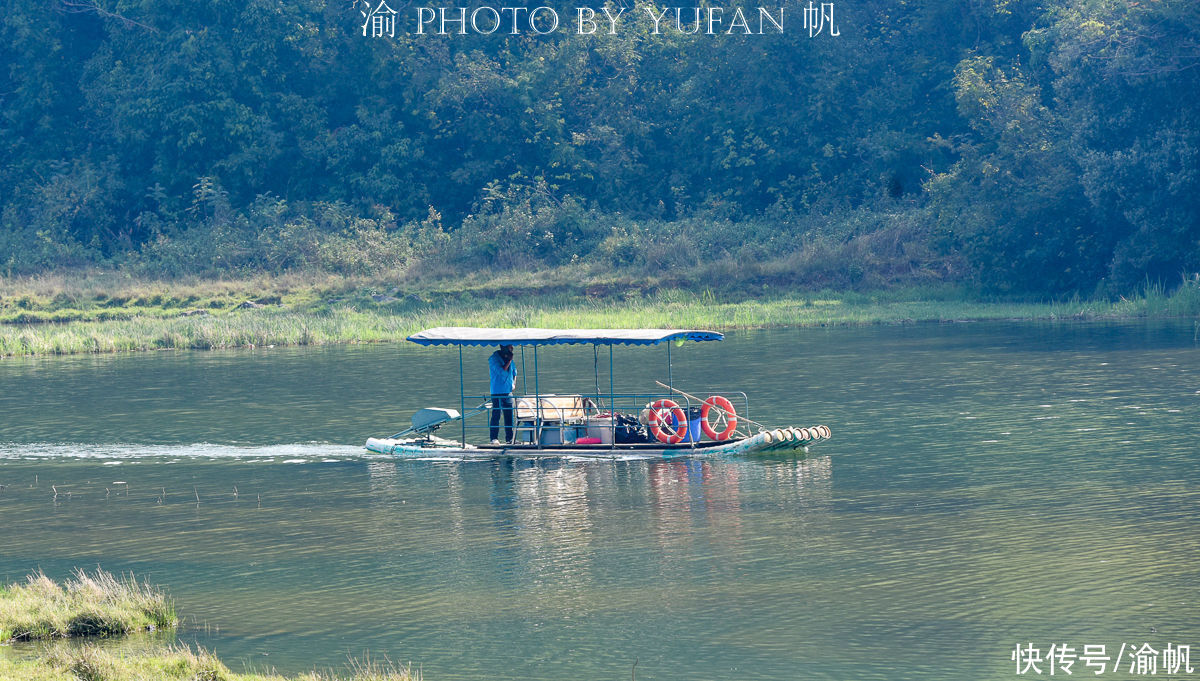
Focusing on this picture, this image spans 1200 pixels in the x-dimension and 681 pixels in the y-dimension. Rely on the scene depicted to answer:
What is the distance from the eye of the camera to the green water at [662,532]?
14203 mm

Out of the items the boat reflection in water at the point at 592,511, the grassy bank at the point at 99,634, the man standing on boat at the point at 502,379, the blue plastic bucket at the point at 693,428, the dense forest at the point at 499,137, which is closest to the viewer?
the grassy bank at the point at 99,634

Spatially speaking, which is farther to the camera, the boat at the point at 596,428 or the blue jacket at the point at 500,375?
the blue jacket at the point at 500,375

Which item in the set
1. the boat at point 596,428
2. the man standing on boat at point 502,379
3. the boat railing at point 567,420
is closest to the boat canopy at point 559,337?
the boat at point 596,428

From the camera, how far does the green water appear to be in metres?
14.2

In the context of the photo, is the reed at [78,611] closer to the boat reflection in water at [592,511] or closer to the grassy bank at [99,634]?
the grassy bank at [99,634]

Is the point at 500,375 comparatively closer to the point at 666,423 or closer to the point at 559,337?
the point at 559,337

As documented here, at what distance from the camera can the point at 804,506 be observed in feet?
67.9

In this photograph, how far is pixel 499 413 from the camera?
2692cm

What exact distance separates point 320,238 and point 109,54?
23.8 metres

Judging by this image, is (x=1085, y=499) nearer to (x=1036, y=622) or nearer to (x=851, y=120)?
(x=1036, y=622)

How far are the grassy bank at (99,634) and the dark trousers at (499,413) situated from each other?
1014cm

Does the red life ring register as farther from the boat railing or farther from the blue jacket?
the blue jacket

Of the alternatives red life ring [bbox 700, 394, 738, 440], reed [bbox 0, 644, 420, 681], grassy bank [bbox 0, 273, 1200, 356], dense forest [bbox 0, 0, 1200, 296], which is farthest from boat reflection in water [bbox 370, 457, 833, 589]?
dense forest [bbox 0, 0, 1200, 296]

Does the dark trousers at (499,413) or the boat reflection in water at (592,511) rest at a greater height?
the dark trousers at (499,413)
